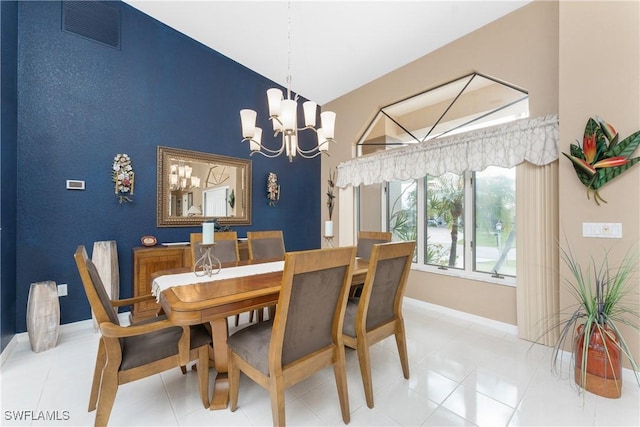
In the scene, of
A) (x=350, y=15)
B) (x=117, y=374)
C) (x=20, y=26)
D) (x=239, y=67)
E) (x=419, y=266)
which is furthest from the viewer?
(x=239, y=67)

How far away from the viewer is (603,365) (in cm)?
171

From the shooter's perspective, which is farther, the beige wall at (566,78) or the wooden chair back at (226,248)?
the wooden chair back at (226,248)

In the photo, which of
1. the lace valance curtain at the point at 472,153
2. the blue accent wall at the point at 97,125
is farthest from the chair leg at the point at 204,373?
the lace valance curtain at the point at 472,153

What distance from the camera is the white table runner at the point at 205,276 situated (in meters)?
1.68

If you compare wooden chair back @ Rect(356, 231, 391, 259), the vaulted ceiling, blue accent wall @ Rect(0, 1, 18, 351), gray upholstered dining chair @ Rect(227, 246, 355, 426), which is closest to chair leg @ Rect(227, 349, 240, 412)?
gray upholstered dining chair @ Rect(227, 246, 355, 426)

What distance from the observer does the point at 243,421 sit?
1.51 m

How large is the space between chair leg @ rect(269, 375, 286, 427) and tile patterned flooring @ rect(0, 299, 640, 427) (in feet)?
1.08

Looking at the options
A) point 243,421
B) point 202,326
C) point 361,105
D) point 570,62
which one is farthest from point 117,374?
point 361,105

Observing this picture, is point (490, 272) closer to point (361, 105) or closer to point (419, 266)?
point (419, 266)

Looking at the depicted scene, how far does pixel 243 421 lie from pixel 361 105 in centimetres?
409

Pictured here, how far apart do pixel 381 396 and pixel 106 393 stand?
1562 mm

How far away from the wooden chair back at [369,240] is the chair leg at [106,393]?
214 cm

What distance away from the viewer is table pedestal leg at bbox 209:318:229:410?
156cm

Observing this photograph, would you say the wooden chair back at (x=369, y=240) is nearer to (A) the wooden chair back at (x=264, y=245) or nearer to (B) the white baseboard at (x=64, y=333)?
(A) the wooden chair back at (x=264, y=245)
